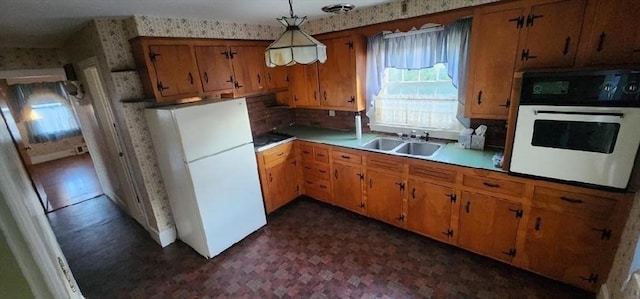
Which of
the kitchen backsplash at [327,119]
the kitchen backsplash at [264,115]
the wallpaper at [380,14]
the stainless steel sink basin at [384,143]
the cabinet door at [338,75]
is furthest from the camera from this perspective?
the kitchen backsplash at [264,115]

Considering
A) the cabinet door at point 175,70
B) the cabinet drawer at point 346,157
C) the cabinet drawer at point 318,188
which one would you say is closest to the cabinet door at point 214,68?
the cabinet door at point 175,70

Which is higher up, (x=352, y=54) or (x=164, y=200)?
(x=352, y=54)

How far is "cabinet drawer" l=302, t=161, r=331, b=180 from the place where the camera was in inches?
128

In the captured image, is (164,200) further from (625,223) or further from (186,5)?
(625,223)

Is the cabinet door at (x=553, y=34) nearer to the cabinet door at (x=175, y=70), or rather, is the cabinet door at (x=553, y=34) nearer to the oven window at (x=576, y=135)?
the oven window at (x=576, y=135)

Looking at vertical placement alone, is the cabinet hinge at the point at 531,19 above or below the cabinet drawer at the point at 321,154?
above

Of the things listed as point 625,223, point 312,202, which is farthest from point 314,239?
point 625,223

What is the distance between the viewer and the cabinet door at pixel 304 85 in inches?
132

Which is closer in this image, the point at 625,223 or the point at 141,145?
the point at 625,223

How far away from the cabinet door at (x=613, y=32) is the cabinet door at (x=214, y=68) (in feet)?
9.92

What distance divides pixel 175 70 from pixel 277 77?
1252 mm

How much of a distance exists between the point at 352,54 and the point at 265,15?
0.99 m

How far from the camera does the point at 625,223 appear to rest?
1.68 meters

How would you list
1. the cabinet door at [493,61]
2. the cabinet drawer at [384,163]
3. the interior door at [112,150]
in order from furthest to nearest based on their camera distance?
the interior door at [112,150] < the cabinet drawer at [384,163] < the cabinet door at [493,61]
